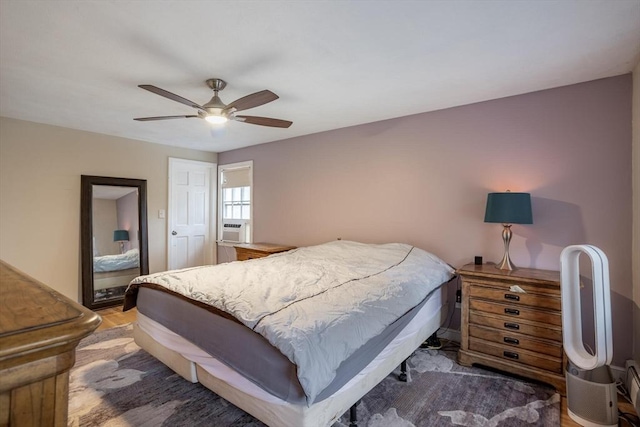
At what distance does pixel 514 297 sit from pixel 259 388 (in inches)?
77.6

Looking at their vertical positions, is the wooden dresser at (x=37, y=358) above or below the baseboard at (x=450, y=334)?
above

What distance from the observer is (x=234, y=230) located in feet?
17.2

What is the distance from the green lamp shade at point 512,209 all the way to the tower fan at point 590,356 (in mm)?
519

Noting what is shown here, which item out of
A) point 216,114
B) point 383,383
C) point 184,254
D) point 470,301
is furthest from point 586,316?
point 184,254

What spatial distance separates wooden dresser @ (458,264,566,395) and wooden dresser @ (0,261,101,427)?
262 centimetres

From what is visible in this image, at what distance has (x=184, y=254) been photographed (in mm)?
5059

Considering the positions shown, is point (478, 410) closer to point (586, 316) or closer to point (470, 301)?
point (470, 301)

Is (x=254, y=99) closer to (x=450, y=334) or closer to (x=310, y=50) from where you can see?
(x=310, y=50)

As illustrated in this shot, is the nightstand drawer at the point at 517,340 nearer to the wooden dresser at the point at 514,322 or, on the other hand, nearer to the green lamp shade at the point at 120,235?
the wooden dresser at the point at 514,322

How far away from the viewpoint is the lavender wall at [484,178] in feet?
7.77

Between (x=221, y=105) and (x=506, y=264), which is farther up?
(x=221, y=105)

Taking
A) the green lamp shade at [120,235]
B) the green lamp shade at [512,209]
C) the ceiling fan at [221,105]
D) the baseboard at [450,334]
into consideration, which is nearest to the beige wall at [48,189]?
the green lamp shade at [120,235]

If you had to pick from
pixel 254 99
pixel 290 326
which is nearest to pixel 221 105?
pixel 254 99

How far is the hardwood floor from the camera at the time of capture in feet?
6.22
